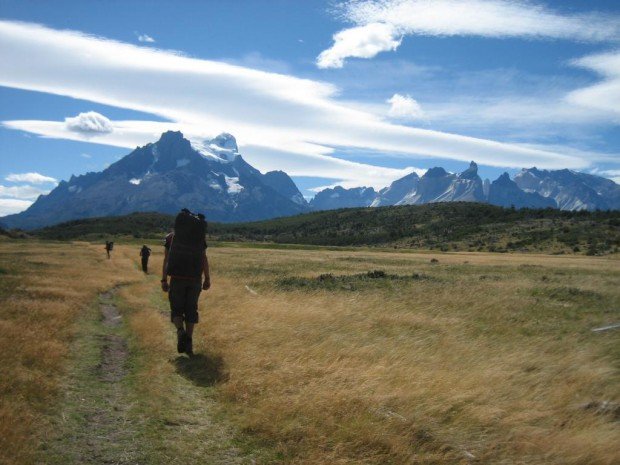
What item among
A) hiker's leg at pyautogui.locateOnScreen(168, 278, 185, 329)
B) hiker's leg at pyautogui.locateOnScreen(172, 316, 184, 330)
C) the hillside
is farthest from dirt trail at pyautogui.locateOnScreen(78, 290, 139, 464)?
the hillside

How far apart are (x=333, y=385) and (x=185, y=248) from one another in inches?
194

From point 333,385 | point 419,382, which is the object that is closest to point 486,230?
point 419,382

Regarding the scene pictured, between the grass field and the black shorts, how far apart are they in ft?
2.80

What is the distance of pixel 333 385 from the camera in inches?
293

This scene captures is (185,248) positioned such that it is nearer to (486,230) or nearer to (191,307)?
(191,307)

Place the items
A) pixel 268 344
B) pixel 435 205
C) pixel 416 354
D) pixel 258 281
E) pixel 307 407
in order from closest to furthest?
pixel 307 407 → pixel 416 354 → pixel 268 344 → pixel 258 281 → pixel 435 205

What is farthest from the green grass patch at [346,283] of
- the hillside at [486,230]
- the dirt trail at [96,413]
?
the hillside at [486,230]

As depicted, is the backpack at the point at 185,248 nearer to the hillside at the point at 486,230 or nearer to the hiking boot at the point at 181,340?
the hiking boot at the point at 181,340

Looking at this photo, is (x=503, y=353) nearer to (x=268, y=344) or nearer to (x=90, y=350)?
(x=268, y=344)

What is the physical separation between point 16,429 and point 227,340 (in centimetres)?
554

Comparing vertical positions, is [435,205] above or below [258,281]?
above

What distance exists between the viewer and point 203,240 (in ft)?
36.4

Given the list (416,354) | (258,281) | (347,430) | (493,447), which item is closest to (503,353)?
(416,354)

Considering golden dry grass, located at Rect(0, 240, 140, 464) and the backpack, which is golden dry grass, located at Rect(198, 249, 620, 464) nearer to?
the backpack
